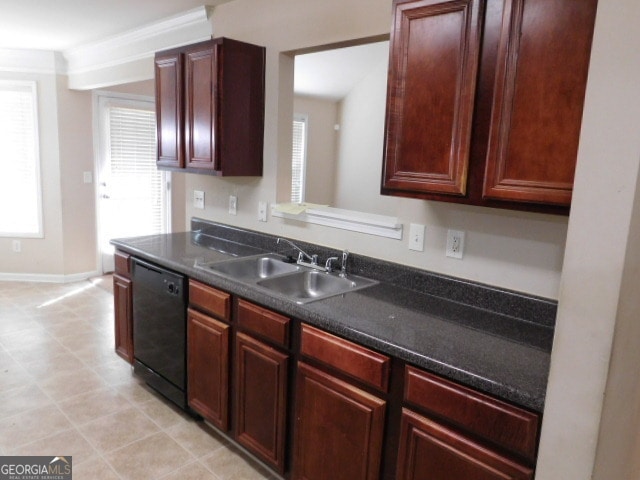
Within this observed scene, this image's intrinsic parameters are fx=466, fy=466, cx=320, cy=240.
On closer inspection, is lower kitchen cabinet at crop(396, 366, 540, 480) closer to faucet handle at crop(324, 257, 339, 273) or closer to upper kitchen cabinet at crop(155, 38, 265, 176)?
faucet handle at crop(324, 257, 339, 273)

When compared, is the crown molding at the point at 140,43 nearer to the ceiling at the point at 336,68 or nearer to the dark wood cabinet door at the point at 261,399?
the ceiling at the point at 336,68

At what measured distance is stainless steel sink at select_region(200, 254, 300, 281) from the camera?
8.13ft

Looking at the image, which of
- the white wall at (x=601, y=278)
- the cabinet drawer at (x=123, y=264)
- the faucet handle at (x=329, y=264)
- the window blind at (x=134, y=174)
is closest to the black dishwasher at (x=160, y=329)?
the cabinet drawer at (x=123, y=264)

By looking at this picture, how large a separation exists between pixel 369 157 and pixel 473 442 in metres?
4.79

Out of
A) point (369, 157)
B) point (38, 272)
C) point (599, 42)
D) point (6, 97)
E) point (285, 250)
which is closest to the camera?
point (599, 42)

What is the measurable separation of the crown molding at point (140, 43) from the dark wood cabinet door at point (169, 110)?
45 centimetres

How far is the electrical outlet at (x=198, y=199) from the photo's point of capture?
11.0ft

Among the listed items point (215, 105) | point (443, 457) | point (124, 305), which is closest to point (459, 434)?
point (443, 457)

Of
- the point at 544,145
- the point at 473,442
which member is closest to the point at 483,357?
the point at 473,442

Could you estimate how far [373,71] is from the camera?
215 inches

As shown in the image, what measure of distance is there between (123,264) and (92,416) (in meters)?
0.88

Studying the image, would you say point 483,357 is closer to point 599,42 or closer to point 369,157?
point 599,42

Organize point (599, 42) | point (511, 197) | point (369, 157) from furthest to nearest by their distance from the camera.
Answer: point (369, 157), point (511, 197), point (599, 42)

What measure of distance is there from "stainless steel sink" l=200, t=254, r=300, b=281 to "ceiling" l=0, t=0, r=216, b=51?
167 centimetres
